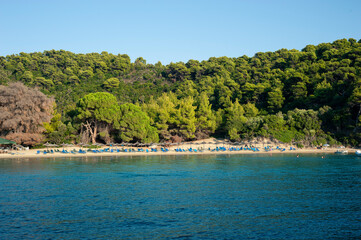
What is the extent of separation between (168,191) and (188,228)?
29.0ft

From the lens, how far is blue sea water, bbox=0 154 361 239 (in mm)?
15844

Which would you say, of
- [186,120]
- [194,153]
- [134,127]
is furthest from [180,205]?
[186,120]

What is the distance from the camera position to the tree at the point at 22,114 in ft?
167

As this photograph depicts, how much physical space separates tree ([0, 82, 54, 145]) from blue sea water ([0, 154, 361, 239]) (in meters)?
18.8

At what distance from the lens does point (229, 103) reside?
7288 centimetres

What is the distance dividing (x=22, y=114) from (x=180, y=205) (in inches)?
1578

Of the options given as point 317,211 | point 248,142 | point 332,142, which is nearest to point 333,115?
point 332,142

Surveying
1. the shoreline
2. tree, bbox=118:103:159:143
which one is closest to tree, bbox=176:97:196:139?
the shoreline

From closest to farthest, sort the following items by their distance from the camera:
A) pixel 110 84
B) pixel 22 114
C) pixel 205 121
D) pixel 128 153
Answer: pixel 22 114 < pixel 128 153 < pixel 205 121 < pixel 110 84

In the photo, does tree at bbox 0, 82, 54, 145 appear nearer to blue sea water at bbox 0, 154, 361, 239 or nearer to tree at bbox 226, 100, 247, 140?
blue sea water at bbox 0, 154, 361, 239

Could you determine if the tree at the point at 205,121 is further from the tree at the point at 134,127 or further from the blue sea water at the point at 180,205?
the blue sea water at the point at 180,205

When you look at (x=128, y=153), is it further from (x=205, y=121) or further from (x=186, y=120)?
(x=205, y=121)

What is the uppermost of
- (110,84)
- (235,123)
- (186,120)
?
(110,84)

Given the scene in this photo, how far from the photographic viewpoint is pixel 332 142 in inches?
2381
